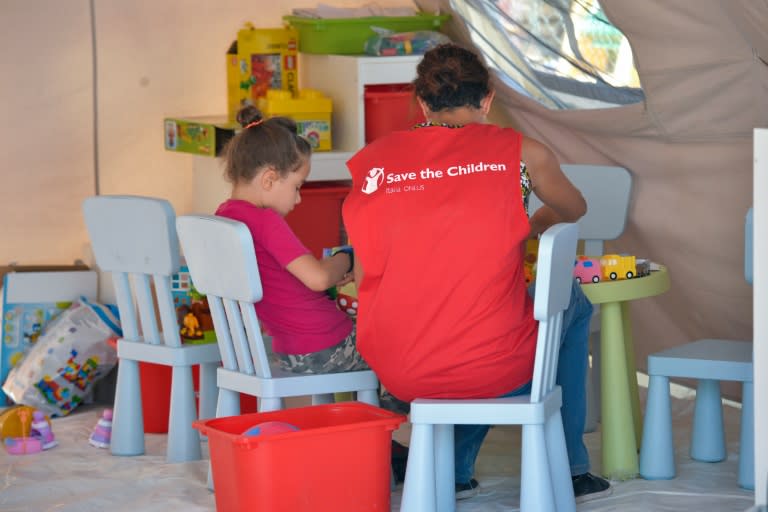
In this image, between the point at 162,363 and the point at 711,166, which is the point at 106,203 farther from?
the point at 711,166

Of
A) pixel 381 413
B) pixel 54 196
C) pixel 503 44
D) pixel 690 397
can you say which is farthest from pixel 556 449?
pixel 54 196

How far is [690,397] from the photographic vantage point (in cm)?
400

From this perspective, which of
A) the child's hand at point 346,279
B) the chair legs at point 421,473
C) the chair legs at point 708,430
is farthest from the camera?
the chair legs at point 708,430

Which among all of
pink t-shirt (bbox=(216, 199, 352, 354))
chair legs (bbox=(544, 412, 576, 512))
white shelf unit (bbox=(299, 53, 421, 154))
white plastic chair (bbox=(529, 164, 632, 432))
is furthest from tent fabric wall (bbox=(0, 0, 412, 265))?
chair legs (bbox=(544, 412, 576, 512))

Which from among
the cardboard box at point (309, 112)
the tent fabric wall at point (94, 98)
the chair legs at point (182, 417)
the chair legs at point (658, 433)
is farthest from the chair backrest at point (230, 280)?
the tent fabric wall at point (94, 98)

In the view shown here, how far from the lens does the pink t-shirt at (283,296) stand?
3.00 metres

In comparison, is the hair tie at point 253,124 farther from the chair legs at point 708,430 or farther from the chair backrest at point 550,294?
the chair legs at point 708,430

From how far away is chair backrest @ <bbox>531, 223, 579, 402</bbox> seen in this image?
8.29 ft

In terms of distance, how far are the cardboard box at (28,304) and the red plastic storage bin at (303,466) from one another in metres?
1.54

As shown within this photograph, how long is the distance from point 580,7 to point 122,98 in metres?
1.72

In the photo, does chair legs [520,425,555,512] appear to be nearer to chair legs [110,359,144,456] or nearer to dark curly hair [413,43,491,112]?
dark curly hair [413,43,491,112]

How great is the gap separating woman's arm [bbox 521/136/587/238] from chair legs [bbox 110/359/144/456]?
1.16m

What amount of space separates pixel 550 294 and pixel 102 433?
1570mm

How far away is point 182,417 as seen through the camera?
3396 mm
